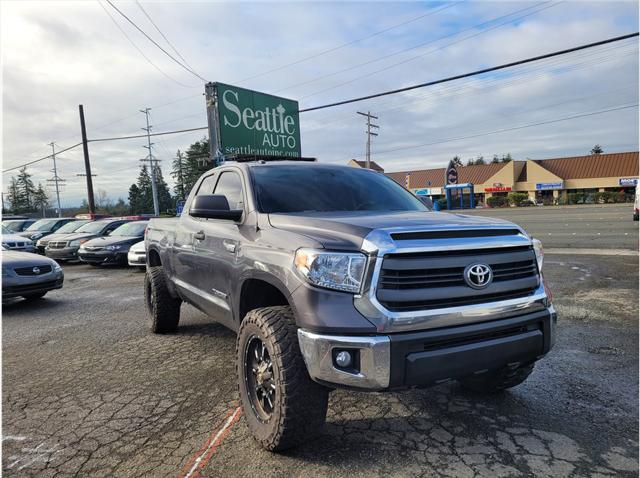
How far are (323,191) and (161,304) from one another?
2806 millimetres

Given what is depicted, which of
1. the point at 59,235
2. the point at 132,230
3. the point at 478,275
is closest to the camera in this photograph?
the point at 478,275

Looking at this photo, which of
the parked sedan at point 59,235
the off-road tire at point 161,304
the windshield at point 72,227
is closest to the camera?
the off-road tire at point 161,304

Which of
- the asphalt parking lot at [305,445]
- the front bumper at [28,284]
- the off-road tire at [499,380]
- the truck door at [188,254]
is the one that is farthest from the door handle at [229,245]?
the front bumper at [28,284]

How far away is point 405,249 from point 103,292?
838 cm

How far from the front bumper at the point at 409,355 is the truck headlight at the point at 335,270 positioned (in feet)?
0.92

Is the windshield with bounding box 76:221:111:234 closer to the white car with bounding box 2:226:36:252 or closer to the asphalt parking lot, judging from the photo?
the white car with bounding box 2:226:36:252

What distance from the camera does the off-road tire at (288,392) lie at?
253 cm

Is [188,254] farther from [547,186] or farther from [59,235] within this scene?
[547,186]

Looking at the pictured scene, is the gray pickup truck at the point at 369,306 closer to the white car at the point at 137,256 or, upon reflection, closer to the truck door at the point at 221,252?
the truck door at the point at 221,252

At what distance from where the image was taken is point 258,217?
3348 mm

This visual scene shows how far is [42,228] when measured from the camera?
1942 centimetres

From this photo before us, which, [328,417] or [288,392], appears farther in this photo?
[328,417]

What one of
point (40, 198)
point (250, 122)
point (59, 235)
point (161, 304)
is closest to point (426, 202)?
point (161, 304)

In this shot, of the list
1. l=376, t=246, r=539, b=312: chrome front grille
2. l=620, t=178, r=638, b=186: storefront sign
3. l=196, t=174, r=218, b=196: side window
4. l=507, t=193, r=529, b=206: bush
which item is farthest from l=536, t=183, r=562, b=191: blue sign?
l=376, t=246, r=539, b=312: chrome front grille
